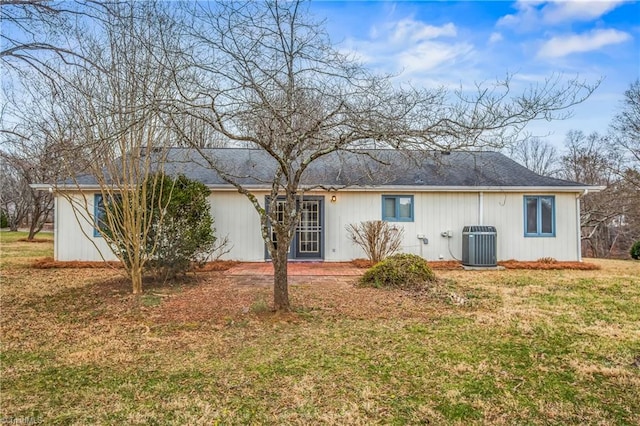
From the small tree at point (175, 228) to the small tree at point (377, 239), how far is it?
4.54 metres

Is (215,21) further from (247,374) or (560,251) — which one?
(560,251)

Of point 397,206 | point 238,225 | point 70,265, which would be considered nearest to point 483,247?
point 397,206

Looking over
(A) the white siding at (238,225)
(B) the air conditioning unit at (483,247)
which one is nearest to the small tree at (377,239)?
(B) the air conditioning unit at (483,247)

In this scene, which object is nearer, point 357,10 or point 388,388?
point 388,388

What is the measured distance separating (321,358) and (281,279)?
5.24 feet

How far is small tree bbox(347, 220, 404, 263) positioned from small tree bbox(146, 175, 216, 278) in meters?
4.54

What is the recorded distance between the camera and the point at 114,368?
3.46 metres

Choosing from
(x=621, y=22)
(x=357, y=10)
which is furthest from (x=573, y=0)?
(x=357, y=10)

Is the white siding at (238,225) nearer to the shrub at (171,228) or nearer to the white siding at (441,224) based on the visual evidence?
the white siding at (441,224)

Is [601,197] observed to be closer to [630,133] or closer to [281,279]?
[630,133]

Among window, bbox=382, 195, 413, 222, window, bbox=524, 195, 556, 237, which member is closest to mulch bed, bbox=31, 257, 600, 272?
window, bbox=524, 195, 556, 237

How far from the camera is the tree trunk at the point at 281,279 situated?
5059 millimetres

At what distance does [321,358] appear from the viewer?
369cm

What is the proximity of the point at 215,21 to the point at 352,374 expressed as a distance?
3.89 m
